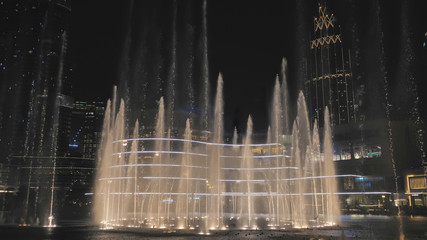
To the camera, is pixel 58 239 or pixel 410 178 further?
pixel 410 178

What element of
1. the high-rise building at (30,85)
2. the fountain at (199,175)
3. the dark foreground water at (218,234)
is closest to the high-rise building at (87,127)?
the high-rise building at (30,85)

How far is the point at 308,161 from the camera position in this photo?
3565 inches

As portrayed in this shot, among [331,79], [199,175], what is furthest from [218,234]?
[331,79]

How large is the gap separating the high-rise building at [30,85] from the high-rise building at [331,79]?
10849 centimetres

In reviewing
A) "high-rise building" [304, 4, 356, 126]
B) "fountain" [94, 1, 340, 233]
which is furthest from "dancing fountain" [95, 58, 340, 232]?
"high-rise building" [304, 4, 356, 126]

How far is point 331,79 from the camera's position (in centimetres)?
16525

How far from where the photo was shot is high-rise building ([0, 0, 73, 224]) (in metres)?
75.1

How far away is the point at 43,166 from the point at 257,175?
52.9 metres

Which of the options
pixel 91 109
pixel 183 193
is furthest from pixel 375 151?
pixel 91 109

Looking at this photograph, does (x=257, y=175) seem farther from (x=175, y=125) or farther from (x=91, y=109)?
(x=91, y=109)

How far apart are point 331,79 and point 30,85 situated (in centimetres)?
12604

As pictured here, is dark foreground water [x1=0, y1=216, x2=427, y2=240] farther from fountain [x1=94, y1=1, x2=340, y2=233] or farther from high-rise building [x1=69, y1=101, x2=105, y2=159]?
high-rise building [x1=69, y1=101, x2=105, y2=159]

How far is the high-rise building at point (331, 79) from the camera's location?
162m

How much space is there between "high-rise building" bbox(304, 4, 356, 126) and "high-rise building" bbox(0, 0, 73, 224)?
108494mm
